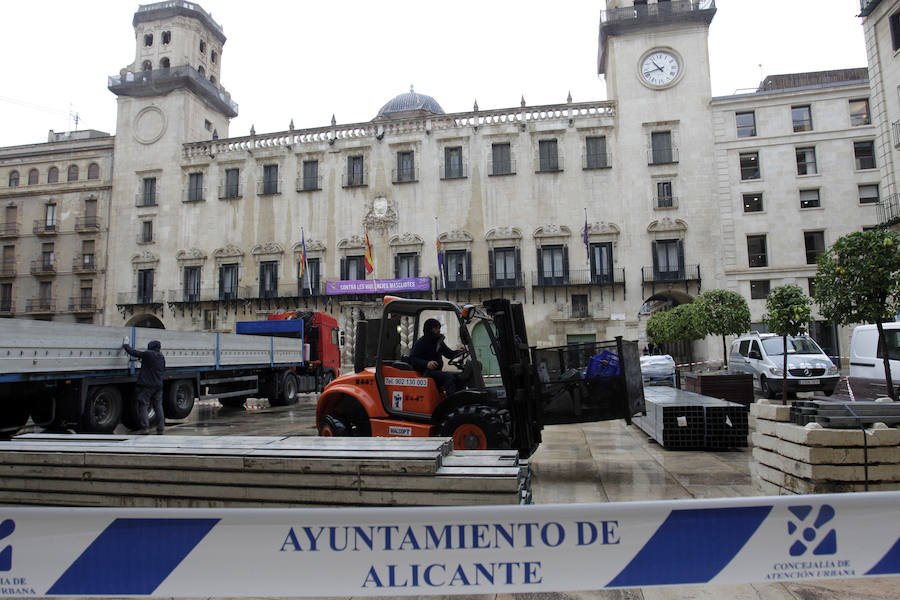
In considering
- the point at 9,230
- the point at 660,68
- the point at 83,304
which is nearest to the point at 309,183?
the point at 83,304

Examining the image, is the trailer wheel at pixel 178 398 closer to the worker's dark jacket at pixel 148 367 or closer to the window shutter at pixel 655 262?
the worker's dark jacket at pixel 148 367

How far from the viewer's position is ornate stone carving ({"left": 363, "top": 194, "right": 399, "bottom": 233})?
33.9m

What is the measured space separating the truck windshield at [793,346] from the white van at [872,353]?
214 centimetres

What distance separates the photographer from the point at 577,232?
32.0 m

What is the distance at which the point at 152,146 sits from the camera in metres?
37.7

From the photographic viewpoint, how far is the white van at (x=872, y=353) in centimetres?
1302

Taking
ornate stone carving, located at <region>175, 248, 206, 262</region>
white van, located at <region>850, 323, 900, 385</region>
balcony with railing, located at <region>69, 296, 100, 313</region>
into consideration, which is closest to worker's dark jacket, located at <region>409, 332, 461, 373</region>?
white van, located at <region>850, 323, 900, 385</region>

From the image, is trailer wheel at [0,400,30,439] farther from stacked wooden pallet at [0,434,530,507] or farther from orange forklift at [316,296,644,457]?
orange forklift at [316,296,644,457]

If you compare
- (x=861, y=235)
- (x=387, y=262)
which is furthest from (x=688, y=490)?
(x=387, y=262)

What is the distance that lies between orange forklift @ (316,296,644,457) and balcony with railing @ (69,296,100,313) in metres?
36.7

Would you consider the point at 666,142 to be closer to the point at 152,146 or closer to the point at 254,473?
the point at 254,473

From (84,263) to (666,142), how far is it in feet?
128

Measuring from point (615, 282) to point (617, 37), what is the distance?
588 inches

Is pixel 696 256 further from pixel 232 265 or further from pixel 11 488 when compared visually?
pixel 11 488
